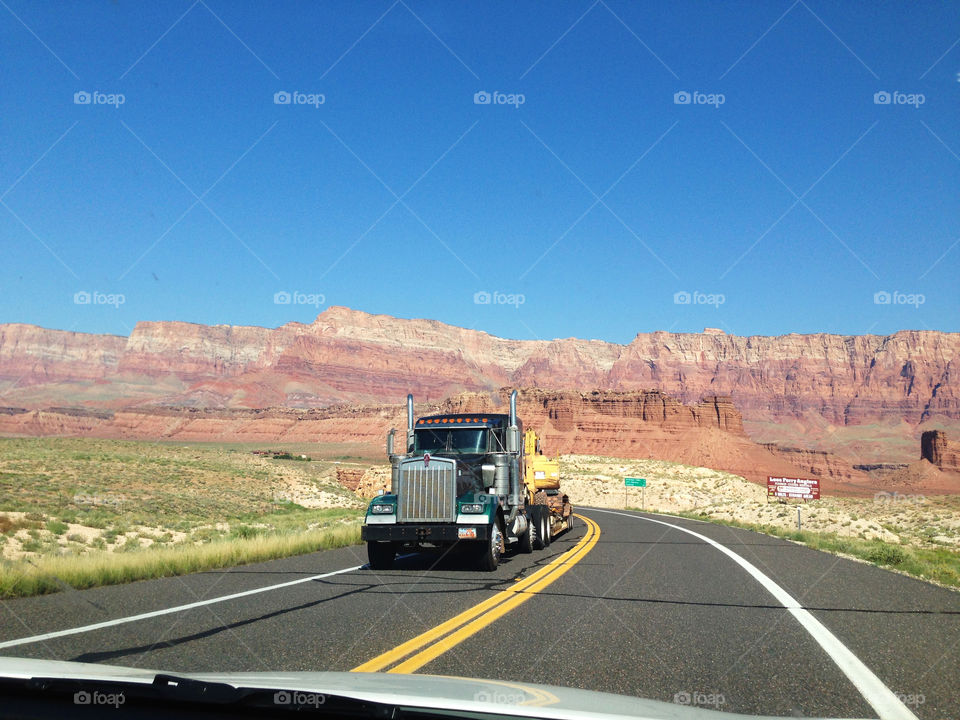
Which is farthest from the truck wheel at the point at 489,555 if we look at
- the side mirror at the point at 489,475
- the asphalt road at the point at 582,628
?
the side mirror at the point at 489,475

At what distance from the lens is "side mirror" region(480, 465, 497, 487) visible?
14.6 metres

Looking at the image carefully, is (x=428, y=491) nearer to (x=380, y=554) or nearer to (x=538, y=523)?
(x=380, y=554)

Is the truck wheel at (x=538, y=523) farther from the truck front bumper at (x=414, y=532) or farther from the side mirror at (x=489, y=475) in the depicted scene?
the truck front bumper at (x=414, y=532)

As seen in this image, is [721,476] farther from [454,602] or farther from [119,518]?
[454,602]

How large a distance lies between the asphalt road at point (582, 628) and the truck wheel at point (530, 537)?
2.97 meters

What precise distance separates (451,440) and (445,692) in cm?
1167

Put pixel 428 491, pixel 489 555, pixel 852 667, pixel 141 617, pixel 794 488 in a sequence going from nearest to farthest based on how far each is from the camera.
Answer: pixel 852 667 < pixel 141 617 < pixel 489 555 < pixel 428 491 < pixel 794 488

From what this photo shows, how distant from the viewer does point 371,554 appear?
1324cm

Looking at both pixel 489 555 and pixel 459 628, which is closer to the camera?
pixel 459 628

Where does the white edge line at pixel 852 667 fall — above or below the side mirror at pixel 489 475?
below

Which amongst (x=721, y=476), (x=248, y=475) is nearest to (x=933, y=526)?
(x=248, y=475)

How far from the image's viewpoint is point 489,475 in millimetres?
14617

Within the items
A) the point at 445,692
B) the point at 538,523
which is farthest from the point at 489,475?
the point at 445,692

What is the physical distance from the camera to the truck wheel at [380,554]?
13211 mm
